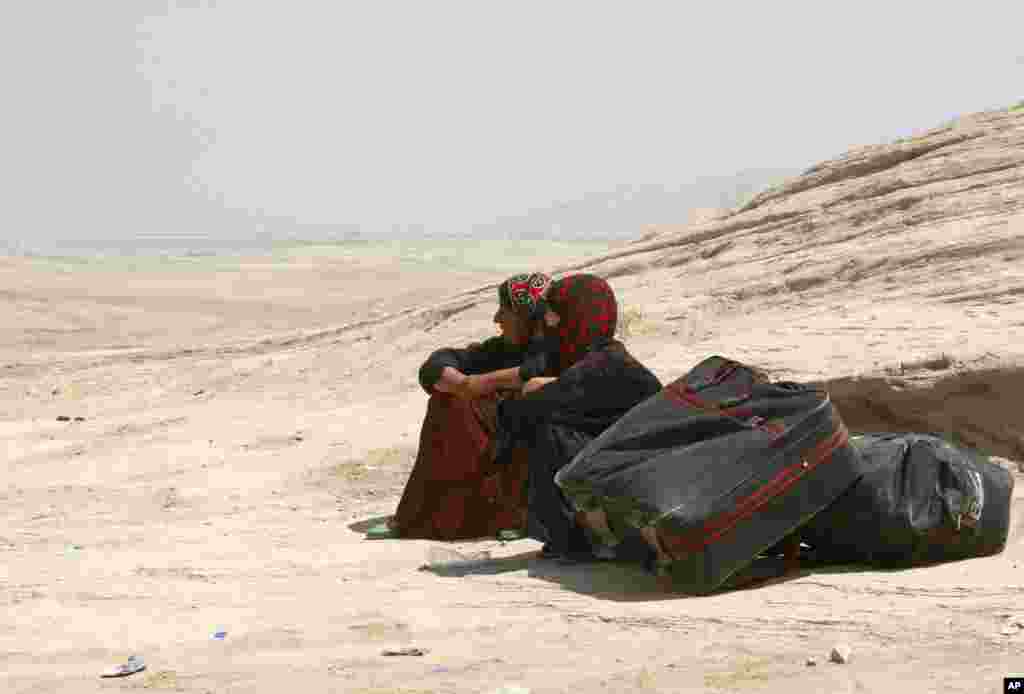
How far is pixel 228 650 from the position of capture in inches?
134

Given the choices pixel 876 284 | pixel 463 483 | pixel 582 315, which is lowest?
pixel 463 483

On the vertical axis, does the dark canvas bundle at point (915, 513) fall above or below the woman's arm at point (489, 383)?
below

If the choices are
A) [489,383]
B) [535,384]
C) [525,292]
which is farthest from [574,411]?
[525,292]

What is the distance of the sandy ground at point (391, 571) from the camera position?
301cm

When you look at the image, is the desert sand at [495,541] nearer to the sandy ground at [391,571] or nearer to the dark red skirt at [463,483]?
the sandy ground at [391,571]

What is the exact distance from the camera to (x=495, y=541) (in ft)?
17.7

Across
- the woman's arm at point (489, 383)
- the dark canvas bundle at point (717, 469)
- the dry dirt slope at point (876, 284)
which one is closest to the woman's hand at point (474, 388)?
the woman's arm at point (489, 383)

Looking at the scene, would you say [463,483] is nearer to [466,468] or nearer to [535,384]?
[466,468]

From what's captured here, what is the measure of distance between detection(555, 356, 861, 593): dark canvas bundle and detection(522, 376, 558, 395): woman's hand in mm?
557

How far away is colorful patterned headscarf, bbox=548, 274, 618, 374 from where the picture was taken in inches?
180

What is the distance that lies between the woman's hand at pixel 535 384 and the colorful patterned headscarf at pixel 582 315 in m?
0.13

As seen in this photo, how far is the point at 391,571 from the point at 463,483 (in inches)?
32.9

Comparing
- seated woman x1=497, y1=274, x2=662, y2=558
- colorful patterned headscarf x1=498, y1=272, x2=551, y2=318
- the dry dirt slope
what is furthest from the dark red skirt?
the dry dirt slope

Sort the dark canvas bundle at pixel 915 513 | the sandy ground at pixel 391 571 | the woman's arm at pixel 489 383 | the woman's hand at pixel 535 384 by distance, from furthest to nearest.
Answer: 1. the woman's arm at pixel 489 383
2. the woman's hand at pixel 535 384
3. the dark canvas bundle at pixel 915 513
4. the sandy ground at pixel 391 571
